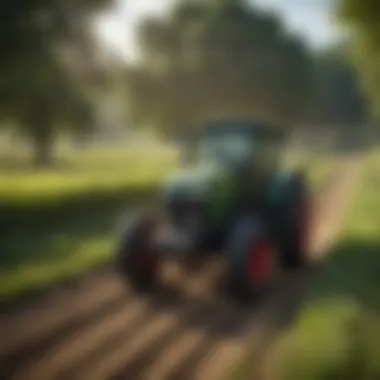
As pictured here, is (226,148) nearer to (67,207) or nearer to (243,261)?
(243,261)

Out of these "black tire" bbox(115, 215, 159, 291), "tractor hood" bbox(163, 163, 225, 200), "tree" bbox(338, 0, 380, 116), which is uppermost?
"tree" bbox(338, 0, 380, 116)

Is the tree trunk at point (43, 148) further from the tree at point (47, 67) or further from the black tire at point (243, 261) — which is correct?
the black tire at point (243, 261)

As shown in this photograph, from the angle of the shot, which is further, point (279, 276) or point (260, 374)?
point (279, 276)

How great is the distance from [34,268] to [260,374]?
481mm

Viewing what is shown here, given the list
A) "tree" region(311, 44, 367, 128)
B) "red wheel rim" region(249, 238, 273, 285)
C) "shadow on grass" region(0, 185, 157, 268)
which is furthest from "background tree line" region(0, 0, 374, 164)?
"red wheel rim" region(249, 238, 273, 285)

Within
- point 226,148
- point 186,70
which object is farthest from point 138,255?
point 186,70

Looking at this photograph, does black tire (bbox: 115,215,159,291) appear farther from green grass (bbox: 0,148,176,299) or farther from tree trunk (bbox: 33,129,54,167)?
tree trunk (bbox: 33,129,54,167)

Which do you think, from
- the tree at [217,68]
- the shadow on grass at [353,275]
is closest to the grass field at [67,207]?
the tree at [217,68]

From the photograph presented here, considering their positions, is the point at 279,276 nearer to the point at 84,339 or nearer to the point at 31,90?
the point at 84,339

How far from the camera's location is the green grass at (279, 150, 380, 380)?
108 cm

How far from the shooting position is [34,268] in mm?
1225

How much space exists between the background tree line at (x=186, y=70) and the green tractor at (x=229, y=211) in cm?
6

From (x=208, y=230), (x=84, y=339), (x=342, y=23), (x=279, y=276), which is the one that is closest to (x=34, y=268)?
(x=84, y=339)

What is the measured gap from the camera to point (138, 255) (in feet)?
3.95
